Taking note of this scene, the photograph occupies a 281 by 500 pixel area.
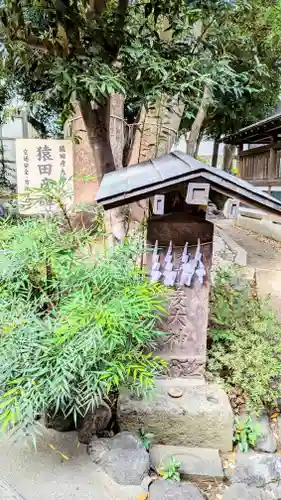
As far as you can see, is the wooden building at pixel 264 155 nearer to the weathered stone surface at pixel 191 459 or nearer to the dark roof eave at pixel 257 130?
the dark roof eave at pixel 257 130

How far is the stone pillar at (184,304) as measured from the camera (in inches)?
125

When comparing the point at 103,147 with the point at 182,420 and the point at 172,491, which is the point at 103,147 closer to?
the point at 182,420

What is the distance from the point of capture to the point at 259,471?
9.09 feet

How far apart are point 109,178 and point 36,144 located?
7.95ft

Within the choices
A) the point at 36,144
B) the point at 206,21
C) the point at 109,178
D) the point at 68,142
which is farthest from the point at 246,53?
the point at 109,178

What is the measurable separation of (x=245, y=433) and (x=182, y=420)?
0.58 metres

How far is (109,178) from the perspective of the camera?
304 centimetres

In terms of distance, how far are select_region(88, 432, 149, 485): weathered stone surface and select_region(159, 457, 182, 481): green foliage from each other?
0.14m

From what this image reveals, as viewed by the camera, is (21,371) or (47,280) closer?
(21,371)

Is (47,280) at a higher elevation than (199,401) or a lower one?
higher

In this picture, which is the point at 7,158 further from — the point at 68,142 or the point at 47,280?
the point at 47,280

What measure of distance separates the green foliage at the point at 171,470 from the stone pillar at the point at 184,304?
750 mm

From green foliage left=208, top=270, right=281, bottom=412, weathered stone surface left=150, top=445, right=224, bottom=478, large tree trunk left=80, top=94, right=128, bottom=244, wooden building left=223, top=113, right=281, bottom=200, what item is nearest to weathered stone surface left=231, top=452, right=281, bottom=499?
weathered stone surface left=150, top=445, right=224, bottom=478

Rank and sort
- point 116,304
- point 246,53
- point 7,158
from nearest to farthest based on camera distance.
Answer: point 116,304 → point 246,53 → point 7,158
